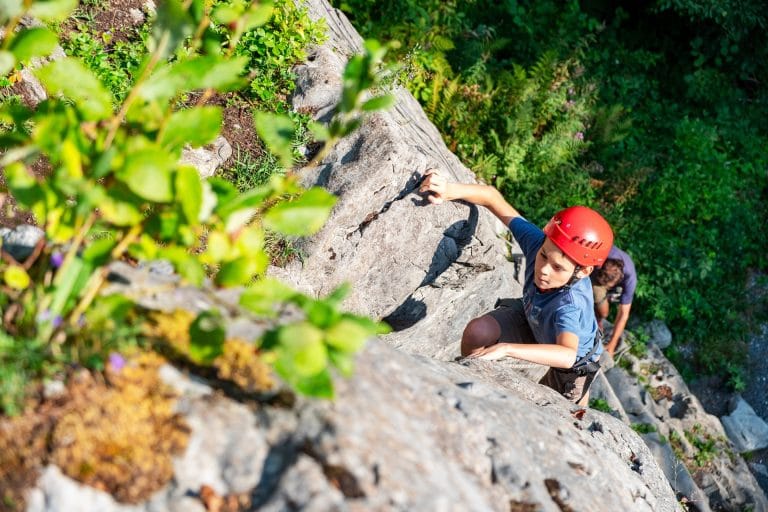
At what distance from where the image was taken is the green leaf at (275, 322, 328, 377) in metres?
1.73

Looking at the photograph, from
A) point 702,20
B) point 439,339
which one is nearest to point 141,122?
point 439,339

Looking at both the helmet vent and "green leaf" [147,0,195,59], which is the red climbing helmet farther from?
"green leaf" [147,0,195,59]

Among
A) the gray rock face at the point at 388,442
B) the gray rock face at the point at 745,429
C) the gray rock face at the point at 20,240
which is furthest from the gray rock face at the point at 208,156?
the gray rock face at the point at 745,429

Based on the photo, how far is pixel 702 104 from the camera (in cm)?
1168

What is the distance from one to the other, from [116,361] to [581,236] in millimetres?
3674

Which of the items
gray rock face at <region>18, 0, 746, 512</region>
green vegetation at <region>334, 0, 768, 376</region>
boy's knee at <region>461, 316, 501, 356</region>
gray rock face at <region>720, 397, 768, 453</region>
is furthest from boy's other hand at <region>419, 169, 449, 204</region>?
gray rock face at <region>720, 397, 768, 453</region>

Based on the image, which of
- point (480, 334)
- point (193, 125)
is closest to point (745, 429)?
point (480, 334)

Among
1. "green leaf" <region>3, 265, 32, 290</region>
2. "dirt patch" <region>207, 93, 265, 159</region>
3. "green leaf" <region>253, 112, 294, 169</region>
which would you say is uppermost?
"green leaf" <region>253, 112, 294, 169</region>

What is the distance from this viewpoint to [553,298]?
4.96 m

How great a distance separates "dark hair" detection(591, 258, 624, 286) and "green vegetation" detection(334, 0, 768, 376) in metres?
1.43

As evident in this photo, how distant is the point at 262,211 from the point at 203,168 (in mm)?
571

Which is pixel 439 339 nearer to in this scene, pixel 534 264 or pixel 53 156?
pixel 534 264

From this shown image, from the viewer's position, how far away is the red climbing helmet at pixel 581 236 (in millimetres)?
4801

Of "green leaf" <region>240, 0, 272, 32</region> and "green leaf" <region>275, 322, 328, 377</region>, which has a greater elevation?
"green leaf" <region>240, 0, 272, 32</region>
